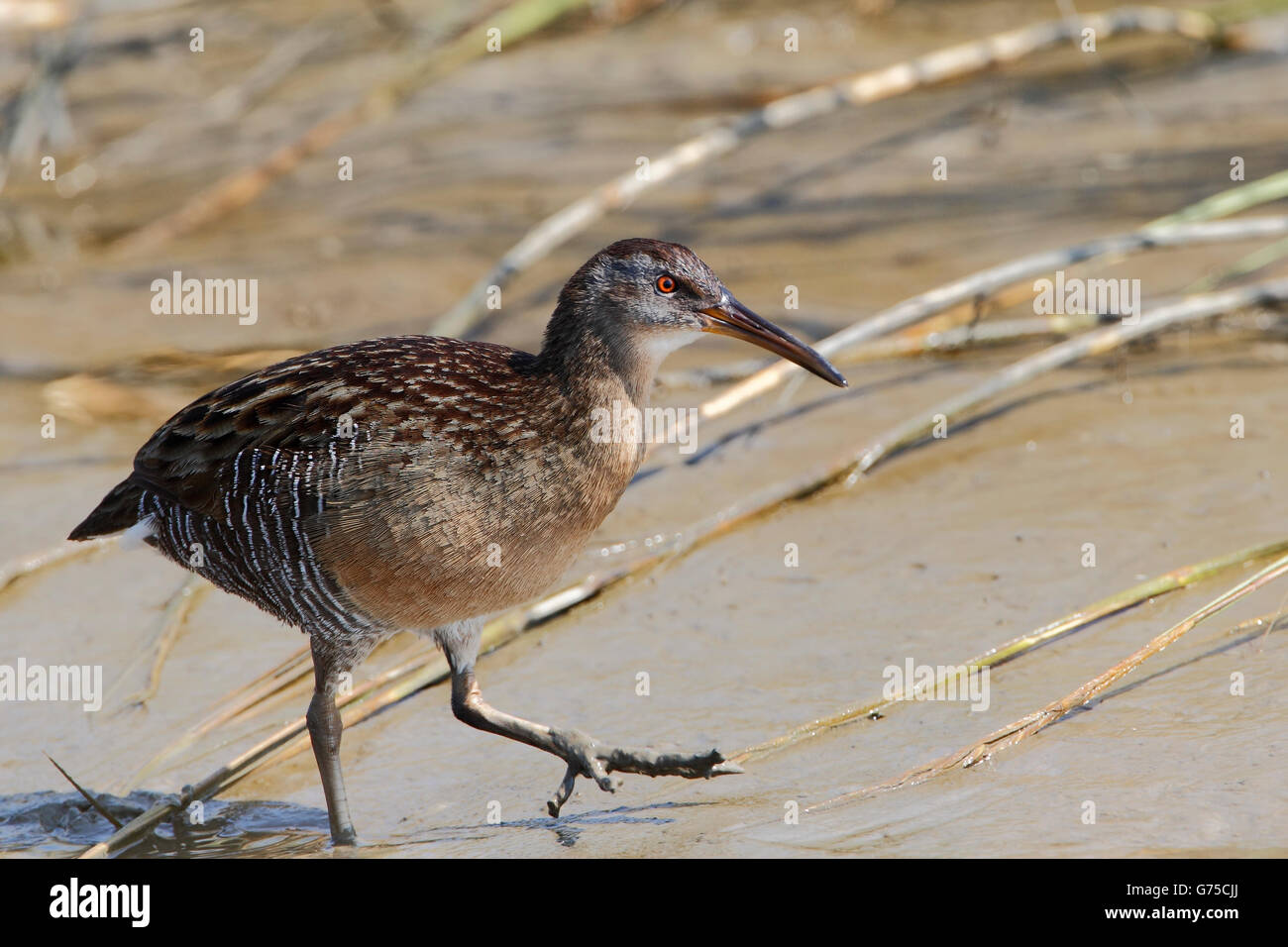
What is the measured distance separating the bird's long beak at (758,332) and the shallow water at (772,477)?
820mm

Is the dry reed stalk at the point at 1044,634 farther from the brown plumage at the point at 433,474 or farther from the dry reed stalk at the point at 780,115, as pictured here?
the dry reed stalk at the point at 780,115

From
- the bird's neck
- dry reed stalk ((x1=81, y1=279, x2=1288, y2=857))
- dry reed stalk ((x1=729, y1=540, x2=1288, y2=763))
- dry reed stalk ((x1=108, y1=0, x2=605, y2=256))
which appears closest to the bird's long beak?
the bird's neck

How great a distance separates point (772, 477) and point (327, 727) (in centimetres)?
195

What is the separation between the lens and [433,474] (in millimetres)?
3721

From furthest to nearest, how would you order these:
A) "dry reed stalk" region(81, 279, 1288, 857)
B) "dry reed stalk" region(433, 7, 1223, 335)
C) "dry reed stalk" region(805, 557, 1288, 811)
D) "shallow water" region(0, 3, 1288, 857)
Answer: "dry reed stalk" region(433, 7, 1223, 335) → "dry reed stalk" region(81, 279, 1288, 857) → "shallow water" region(0, 3, 1288, 857) → "dry reed stalk" region(805, 557, 1288, 811)

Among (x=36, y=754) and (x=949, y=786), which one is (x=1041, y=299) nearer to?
(x=949, y=786)

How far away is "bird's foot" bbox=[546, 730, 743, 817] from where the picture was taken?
3746mm

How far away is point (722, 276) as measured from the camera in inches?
283

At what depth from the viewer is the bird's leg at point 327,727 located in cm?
403

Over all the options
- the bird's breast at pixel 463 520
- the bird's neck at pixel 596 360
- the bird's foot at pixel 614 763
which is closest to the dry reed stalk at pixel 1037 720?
the bird's foot at pixel 614 763

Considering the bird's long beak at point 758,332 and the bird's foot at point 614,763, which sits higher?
the bird's long beak at point 758,332

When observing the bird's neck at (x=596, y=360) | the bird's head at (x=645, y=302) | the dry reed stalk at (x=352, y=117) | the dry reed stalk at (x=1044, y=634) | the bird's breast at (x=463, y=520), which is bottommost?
the dry reed stalk at (x=1044, y=634)

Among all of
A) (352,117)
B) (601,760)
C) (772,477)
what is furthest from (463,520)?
(352,117)

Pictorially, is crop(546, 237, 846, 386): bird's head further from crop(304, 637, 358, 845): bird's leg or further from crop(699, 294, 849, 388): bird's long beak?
crop(304, 637, 358, 845): bird's leg
